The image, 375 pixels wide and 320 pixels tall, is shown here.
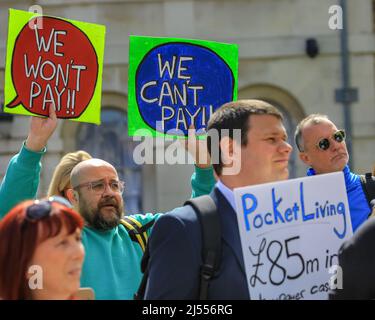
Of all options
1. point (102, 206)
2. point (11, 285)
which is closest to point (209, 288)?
point (11, 285)

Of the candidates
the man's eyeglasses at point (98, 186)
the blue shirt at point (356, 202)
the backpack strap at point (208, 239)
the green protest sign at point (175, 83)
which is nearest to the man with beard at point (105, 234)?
the man's eyeglasses at point (98, 186)

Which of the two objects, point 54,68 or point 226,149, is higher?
point 54,68

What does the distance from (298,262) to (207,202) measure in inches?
14.8

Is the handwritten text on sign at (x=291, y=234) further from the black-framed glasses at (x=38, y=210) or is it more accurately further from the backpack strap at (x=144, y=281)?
the black-framed glasses at (x=38, y=210)

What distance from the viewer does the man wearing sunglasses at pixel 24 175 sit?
13.0 feet

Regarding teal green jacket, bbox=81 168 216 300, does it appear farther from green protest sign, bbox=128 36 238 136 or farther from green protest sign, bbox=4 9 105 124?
green protest sign, bbox=4 9 105 124

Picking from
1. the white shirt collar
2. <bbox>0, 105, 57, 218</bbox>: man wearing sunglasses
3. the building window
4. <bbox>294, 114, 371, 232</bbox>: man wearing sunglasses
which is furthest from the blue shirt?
the building window

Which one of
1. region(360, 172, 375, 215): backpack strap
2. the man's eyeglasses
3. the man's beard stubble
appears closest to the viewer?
the man's beard stubble

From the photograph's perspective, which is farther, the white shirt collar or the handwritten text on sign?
the white shirt collar

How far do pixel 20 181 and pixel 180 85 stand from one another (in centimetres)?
106

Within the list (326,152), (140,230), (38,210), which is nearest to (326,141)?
(326,152)

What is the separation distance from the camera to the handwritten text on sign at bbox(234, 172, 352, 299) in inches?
113

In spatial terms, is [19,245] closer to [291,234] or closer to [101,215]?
[291,234]

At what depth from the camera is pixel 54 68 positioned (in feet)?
14.6
